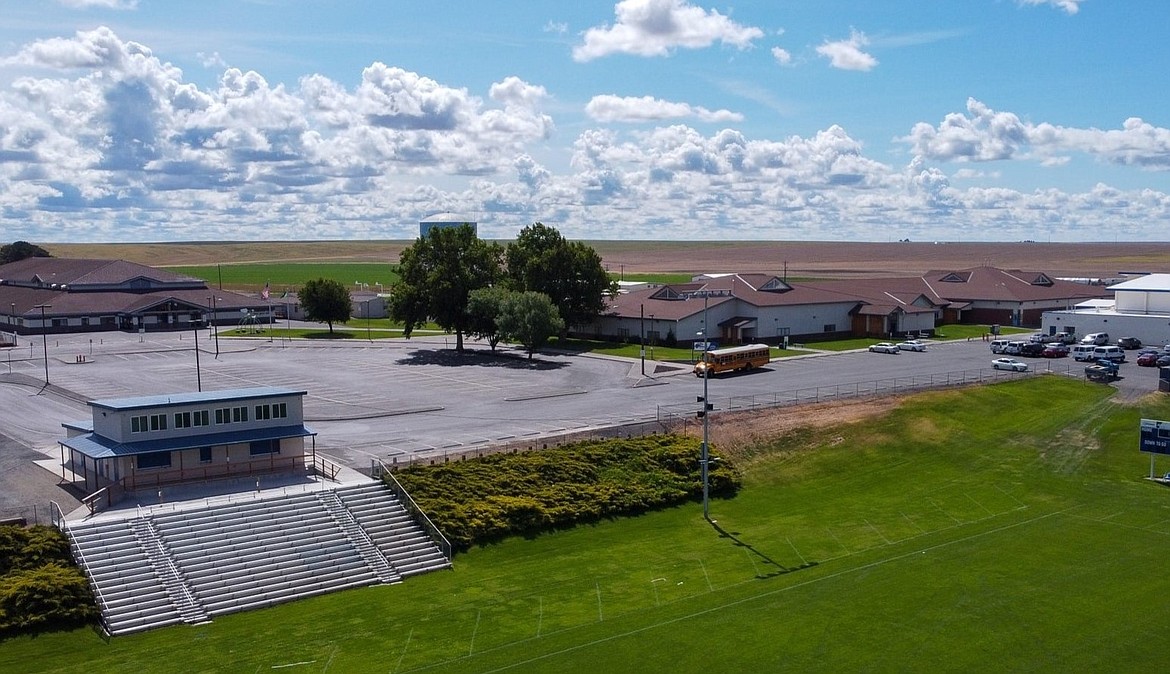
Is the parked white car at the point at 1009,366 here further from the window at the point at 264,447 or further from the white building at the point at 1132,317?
the window at the point at 264,447

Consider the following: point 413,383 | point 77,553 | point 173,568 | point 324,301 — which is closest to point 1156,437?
point 173,568

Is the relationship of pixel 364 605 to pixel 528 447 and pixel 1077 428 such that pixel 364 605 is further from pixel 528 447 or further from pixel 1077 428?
pixel 1077 428

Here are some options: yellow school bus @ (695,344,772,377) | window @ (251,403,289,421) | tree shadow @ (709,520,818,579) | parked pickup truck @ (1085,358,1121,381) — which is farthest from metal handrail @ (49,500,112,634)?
parked pickup truck @ (1085,358,1121,381)

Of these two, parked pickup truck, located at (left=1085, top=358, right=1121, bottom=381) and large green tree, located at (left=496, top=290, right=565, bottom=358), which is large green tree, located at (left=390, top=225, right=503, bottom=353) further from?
parked pickup truck, located at (left=1085, top=358, right=1121, bottom=381)

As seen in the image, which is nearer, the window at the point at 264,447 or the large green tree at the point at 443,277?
the window at the point at 264,447

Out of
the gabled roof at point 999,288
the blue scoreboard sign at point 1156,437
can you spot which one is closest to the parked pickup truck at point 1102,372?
the blue scoreboard sign at point 1156,437

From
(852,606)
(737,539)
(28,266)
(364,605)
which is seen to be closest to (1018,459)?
(737,539)
